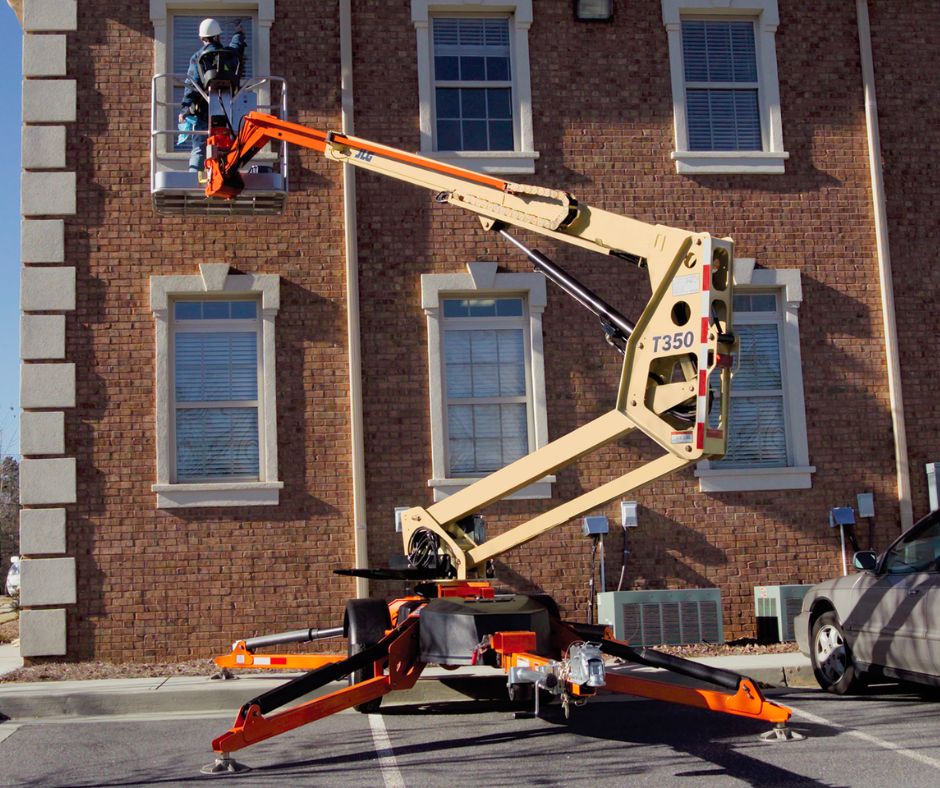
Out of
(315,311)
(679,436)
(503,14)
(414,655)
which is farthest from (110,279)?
(679,436)

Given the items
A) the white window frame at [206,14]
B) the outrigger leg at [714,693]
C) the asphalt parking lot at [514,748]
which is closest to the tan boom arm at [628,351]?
the outrigger leg at [714,693]

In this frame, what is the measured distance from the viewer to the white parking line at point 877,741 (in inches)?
290

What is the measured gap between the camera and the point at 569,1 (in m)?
13.9

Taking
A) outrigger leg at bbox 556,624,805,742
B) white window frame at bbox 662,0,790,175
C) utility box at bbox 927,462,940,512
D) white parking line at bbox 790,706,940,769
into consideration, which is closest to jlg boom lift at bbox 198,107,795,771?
outrigger leg at bbox 556,624,805,742

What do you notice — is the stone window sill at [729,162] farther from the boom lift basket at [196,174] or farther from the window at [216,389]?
the window at [216,389]

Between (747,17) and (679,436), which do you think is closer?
(679,436)

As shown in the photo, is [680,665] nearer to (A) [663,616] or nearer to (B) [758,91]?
(A) [663,616]

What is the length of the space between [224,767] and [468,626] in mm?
1802

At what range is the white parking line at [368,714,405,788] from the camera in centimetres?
718

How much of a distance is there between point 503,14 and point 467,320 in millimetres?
3633

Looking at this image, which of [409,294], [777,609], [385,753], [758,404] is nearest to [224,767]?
[385,753]

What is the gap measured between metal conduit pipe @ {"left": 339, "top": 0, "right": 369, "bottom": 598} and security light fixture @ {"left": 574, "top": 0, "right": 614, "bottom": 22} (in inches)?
103

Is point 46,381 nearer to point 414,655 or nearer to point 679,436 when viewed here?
point 414,655

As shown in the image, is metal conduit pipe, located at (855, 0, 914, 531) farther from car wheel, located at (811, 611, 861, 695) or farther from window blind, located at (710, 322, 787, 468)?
car wheel, located at (811, 611, 861, 695)
